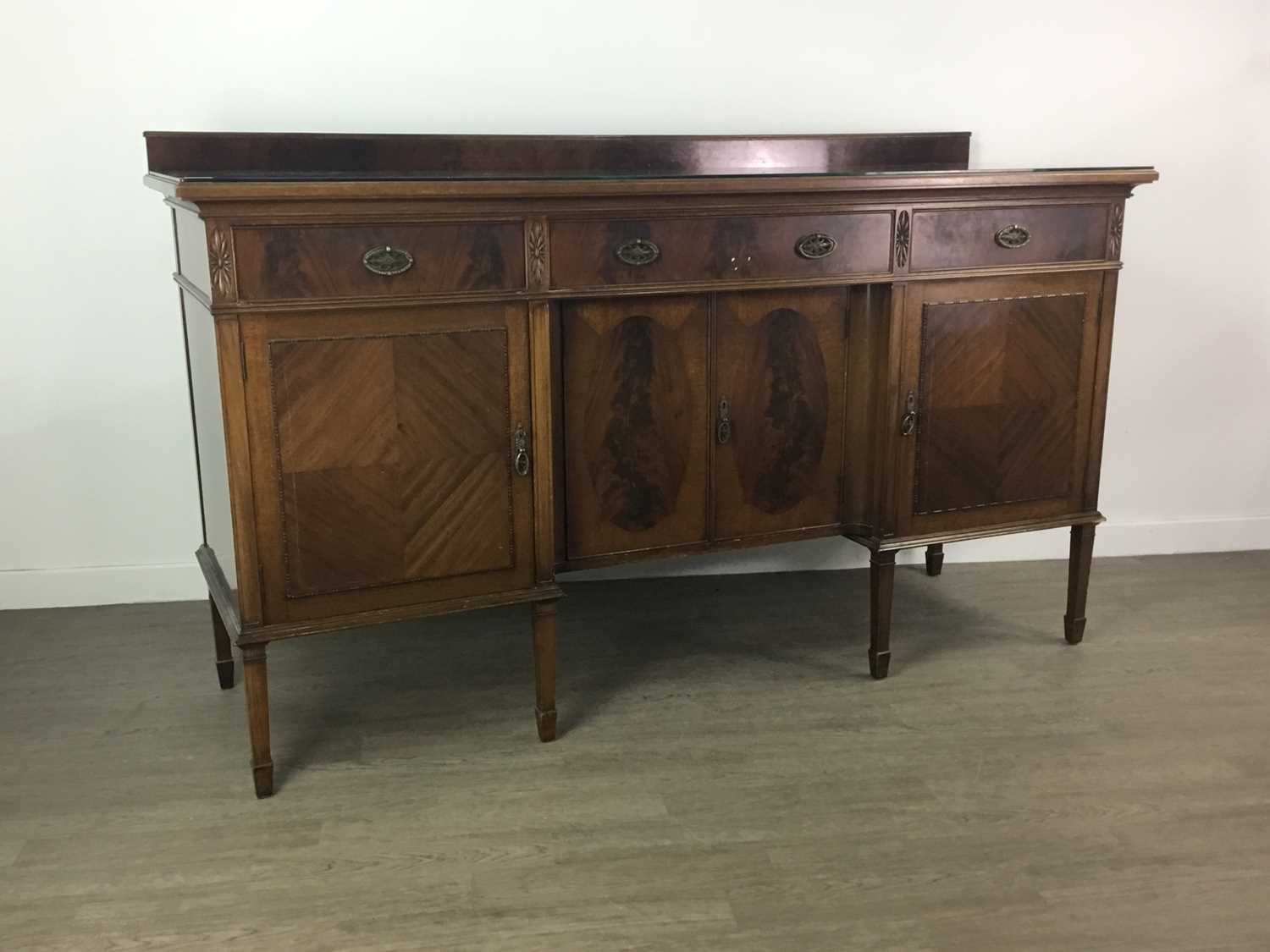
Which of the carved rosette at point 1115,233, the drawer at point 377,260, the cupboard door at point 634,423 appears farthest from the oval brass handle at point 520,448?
the carved rosette at point 1115,233

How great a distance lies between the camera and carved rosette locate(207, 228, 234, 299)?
189 cm

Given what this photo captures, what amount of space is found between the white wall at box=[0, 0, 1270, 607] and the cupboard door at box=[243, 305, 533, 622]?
2.99 feet

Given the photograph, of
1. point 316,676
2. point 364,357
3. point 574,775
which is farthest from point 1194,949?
point 316,676

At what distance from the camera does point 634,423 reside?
233 centimetres

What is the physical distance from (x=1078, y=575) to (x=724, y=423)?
37.2 inches

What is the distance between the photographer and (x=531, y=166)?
2693 millimetres

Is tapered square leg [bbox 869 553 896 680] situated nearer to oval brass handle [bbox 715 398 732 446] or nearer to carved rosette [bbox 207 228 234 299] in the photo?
oval brass handle [bbox 715 398 732 446]

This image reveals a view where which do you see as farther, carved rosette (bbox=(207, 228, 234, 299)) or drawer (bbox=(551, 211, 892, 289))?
drawer (bbox=(551, 211, 892, 289))

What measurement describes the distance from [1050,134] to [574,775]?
6.57 ft

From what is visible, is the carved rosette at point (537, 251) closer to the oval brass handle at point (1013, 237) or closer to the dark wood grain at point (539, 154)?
the dark wood grain at point (539, 154)

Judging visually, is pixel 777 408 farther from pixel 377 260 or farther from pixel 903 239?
pixel 377 260

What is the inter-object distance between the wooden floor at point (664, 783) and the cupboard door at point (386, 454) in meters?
0.37

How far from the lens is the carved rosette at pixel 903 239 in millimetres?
2354

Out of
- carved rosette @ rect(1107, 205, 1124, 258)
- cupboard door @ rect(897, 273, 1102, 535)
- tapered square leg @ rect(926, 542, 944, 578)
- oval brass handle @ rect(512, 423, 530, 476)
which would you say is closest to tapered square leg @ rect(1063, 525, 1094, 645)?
cupboard door @ rect(897, 273, 1102, 535)
